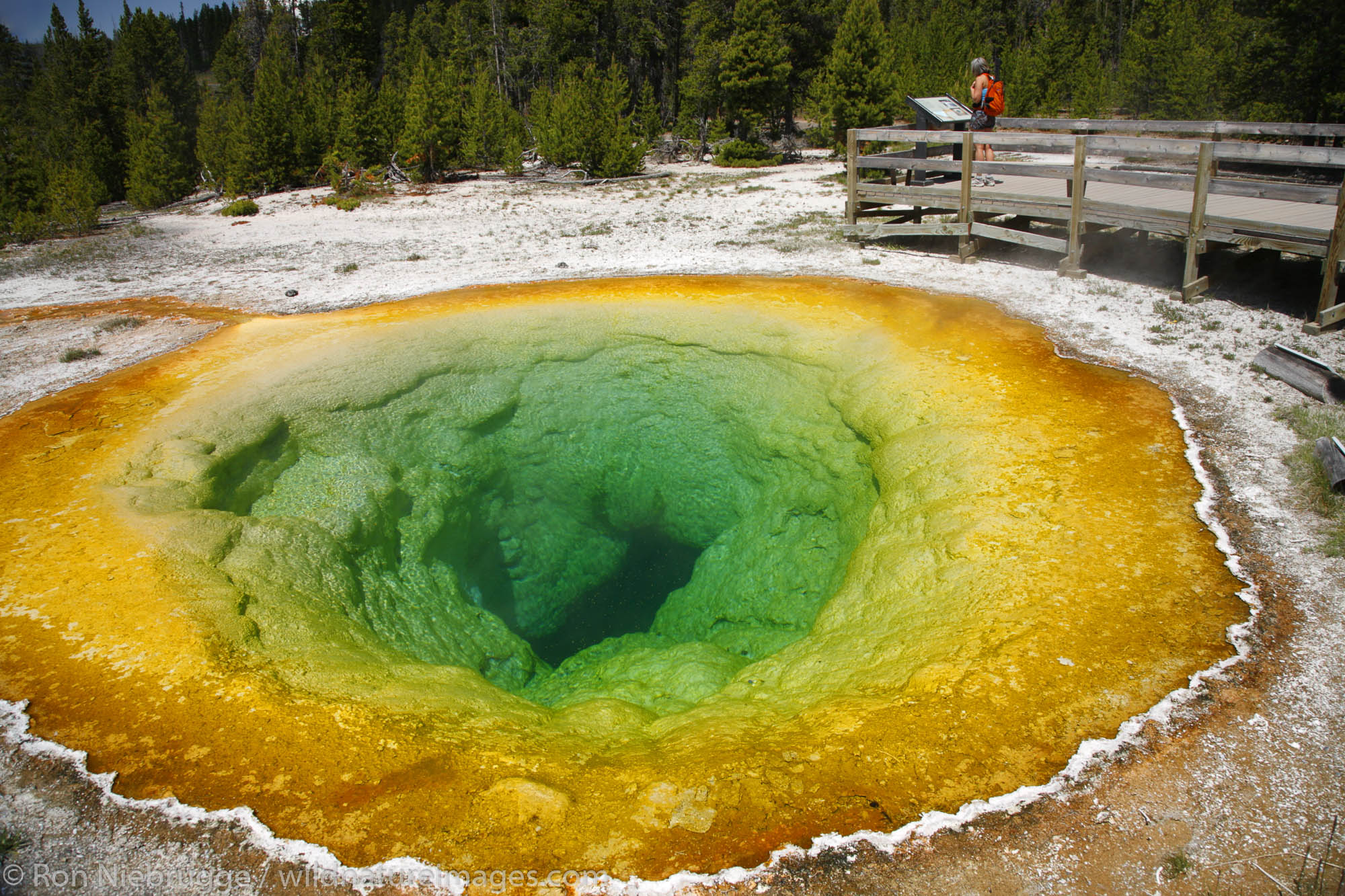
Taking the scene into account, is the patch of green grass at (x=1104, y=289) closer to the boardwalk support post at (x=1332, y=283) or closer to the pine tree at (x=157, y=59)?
the boardwalk support post at (x=1332, y=283)

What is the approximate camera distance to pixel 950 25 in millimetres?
32562

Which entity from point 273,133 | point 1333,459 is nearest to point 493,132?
point 273,133

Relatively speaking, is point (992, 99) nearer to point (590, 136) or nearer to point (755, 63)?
point (590, 136)

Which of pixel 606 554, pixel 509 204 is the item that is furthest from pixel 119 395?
pixel 509 204

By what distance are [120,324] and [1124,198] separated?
1195 cm

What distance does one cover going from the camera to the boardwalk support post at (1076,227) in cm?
905

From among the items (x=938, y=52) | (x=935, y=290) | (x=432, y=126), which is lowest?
(x=935, y=290)

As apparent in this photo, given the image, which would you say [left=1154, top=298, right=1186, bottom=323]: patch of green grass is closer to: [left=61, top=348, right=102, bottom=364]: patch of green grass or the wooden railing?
the wooden railing

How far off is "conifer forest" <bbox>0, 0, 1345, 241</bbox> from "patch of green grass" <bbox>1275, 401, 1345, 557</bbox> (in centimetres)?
1334

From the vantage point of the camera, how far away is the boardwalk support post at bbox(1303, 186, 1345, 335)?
22.2 feet

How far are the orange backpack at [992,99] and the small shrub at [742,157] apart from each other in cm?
1154

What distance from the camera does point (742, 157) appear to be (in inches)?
916

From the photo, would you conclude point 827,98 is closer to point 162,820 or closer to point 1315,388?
point 1315,388

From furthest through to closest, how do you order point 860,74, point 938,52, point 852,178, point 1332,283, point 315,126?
point 938,52, point 315,126, point 860,74, point 852,178, point 1332,283
